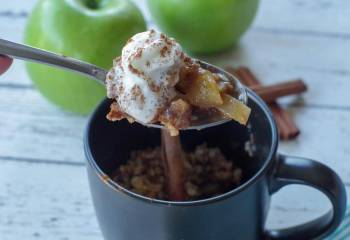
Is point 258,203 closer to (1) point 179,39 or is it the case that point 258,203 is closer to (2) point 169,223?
(2) point 169,223

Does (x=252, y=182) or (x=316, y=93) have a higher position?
(x=252, y=182)

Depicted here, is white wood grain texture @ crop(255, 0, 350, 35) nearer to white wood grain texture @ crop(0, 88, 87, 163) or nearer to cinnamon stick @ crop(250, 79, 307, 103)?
cinnamon stick @ crop(250, 79, 307, 103)

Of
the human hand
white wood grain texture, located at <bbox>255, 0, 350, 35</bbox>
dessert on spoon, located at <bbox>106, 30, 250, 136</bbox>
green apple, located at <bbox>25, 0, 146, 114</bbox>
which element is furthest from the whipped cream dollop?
white wood grain texture, located at <bbox>255, 0, 350, 35</bbox>

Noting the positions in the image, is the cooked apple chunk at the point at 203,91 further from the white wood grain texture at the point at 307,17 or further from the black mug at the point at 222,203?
the white wood grain texture at the point at 307,17

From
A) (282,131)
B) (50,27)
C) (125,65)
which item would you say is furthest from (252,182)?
(50,27)

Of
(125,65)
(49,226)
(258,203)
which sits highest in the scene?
(125,65)

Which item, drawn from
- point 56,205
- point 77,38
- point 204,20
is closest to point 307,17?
point 204,20

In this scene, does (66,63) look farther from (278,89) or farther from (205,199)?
(278,89)
